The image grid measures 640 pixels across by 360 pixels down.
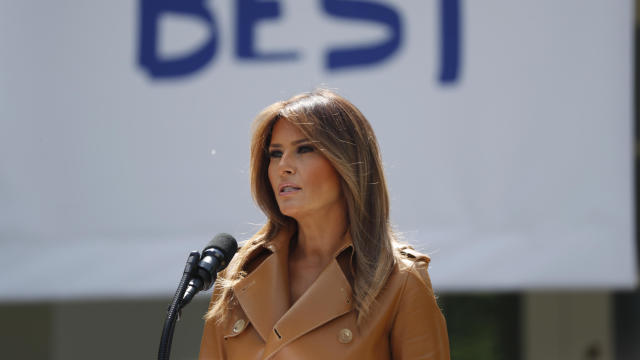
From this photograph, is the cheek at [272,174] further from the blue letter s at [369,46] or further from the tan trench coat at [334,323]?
the blue letter s at [369,46]

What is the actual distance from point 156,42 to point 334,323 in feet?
8.79

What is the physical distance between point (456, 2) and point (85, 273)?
239 cm

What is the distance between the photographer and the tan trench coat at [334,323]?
6.13 ft

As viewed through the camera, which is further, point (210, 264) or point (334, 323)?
point (334, 323)

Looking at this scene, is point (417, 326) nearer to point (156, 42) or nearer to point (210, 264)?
point (210, 264)

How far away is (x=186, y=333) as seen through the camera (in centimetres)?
530

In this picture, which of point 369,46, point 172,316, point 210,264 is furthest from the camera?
point 369,46

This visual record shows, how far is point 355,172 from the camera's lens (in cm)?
197

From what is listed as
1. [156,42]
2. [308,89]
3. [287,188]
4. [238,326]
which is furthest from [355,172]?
[156,42]

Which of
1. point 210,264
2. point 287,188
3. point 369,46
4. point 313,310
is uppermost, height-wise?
point 369,46

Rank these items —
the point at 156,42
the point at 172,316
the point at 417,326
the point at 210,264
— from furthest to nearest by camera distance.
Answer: the point at 156,42, the point at 417,326, the point at 210,264, the point at 172,316

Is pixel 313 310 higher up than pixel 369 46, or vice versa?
pixel 369 46

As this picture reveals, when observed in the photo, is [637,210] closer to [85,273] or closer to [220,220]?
[220,220]

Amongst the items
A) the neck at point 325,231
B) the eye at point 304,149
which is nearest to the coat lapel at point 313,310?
the neck at point 325,231
